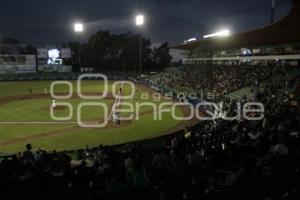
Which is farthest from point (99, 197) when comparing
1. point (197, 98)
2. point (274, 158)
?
point (197, 98)

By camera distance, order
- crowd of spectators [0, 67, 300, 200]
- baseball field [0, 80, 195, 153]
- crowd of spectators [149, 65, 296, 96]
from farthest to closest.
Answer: crowd of spectators [149, 65, 296, 96]
baseball field [0, 80, 195, 153]
crowd of spectators [0, 67, 300, 200]

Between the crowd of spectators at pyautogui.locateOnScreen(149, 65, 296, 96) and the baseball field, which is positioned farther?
the crowd of spectators at pyautogui.locateOnScreen(149, 65, 296, 96)

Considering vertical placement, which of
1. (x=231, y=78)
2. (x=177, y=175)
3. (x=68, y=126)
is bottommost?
(x=68, y=126)

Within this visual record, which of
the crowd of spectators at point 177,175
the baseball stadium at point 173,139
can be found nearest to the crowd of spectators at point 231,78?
the baseball stadium at point 173,139

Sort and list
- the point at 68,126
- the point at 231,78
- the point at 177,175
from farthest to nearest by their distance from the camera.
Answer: the point at 231,78
the point at 68,126
the point at 177,175

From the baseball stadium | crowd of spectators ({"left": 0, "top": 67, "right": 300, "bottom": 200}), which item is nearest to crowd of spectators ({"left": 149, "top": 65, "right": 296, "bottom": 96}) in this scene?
the baseball stadium

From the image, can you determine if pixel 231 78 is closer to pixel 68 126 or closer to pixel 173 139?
pixel 68 126

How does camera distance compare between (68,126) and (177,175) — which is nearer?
(177,175)

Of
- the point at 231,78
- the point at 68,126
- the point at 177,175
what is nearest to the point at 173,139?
the point at 177,175

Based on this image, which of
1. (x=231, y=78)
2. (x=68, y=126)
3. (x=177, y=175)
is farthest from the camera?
(x=231, y=78)

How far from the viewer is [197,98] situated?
42094 millimetres

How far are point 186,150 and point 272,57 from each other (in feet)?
131

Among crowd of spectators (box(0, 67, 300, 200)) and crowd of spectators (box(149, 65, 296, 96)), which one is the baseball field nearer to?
crowd of spectators (box(149, 65, 296, 96))

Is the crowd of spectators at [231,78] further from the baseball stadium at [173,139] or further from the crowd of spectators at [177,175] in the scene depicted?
the crowd of spectators at [177,175]
